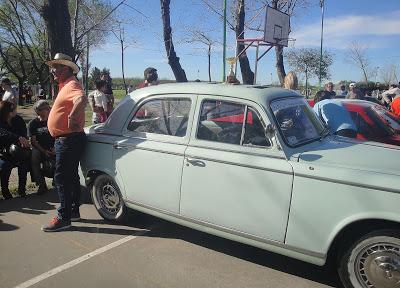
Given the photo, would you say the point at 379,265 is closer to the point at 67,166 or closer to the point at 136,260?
the point at 136,260

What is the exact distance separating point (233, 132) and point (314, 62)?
4630 centimetres

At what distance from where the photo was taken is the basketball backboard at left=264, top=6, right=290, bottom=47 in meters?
16.2

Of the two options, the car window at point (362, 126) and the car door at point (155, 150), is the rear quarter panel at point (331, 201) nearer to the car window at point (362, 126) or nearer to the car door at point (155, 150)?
the car door at point (155, 150)

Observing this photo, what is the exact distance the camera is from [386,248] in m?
3.31

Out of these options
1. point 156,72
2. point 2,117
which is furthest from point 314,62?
point 2,117

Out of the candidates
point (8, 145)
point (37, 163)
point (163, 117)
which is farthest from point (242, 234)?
point (8, 145)

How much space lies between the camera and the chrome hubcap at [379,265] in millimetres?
3279

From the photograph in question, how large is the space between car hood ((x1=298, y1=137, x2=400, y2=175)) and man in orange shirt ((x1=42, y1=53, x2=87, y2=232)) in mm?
2651

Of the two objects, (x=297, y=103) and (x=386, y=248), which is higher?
(x=297, y=103)

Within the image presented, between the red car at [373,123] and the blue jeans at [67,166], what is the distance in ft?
14.9

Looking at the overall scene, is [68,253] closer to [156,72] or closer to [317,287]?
[317,287]

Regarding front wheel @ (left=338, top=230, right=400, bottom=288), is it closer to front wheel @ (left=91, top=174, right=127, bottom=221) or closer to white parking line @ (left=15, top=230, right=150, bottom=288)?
white parking line @ (left=15, top=230, right=150, bottom=288)

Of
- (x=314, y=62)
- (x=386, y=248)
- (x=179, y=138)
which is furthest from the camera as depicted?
(x=314, y=62)

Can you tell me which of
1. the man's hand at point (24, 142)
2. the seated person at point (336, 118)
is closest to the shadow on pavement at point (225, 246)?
the man's hand at point (24, 142)
